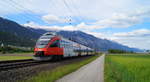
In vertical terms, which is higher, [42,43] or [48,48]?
[42,43]

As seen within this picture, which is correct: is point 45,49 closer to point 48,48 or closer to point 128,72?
point 48,48

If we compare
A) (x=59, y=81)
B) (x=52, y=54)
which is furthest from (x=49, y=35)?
(x=59, y=81)

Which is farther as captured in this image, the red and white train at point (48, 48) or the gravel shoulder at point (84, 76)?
the red and white train at point (48, 48)

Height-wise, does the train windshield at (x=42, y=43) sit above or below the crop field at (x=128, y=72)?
above

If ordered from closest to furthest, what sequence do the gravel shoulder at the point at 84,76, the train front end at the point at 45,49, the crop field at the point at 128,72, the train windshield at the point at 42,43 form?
the crop field at the point at 128,72 < the gravel shoulder at the point at 84,76 < the train front end at the point at 45,49 < the train windshield at the point at 42,43

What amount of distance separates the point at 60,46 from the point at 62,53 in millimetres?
1815

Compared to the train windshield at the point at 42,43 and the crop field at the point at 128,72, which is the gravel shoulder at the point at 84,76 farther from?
the train windshield at the point at 42,43

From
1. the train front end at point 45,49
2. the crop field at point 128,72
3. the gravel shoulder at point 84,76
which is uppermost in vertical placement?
the train front end at point 45,49

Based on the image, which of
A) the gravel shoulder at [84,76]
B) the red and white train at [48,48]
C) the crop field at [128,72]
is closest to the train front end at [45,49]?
the red and white train at [48,48]

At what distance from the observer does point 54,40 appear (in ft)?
93.4

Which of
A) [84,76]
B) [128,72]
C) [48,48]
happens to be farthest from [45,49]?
[128,72]

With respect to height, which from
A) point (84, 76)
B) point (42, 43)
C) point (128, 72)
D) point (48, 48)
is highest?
point (42, 43)

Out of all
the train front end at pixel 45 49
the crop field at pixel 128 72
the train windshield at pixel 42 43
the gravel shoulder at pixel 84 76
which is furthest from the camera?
the train windshield at pixel 42 43

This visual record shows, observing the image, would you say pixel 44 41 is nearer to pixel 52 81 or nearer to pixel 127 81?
pixel 52 81
